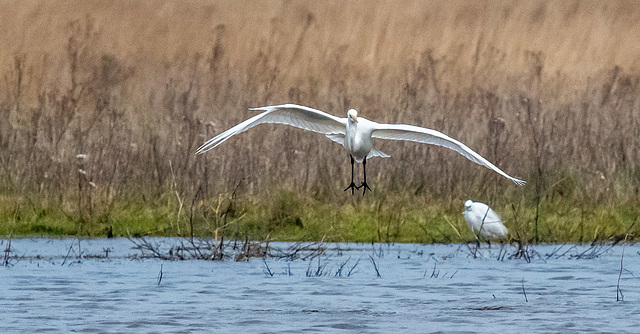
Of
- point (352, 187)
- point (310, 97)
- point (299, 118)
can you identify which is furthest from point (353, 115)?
point (310, 97)

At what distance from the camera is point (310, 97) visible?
13.9m

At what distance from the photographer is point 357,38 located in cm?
Result: 1675

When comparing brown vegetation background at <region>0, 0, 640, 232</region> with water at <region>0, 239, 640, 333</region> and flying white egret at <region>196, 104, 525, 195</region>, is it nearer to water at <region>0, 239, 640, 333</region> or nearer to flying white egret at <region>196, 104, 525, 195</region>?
flying white egret at <region>196, 104, 525, 195</region>

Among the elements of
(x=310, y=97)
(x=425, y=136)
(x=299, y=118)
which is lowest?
(x=425, y=136)

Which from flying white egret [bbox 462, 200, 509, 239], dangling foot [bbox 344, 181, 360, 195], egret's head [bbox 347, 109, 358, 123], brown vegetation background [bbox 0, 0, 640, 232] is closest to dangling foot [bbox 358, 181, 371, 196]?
dangling foot [bbox 344, 181, 360, 195]

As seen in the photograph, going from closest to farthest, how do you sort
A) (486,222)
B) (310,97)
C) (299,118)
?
(299,118), (486,222), (310,97)

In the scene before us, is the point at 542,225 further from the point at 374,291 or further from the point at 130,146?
the point at 130,146

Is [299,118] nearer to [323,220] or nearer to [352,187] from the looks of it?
[352,187]

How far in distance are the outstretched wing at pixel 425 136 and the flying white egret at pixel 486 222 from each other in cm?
51

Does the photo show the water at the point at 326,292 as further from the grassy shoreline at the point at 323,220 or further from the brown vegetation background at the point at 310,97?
the brown vegetation background at the point at 310,97

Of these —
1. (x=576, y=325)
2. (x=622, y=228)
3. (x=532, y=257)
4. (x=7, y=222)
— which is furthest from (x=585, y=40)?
(x=576, y=325)

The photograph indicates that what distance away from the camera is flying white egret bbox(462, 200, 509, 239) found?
10734 mm

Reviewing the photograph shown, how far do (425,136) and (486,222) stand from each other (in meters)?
0.91

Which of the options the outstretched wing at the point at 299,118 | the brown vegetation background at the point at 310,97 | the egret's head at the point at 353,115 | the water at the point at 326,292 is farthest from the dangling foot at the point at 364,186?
the egret's head at the point at 353,115
